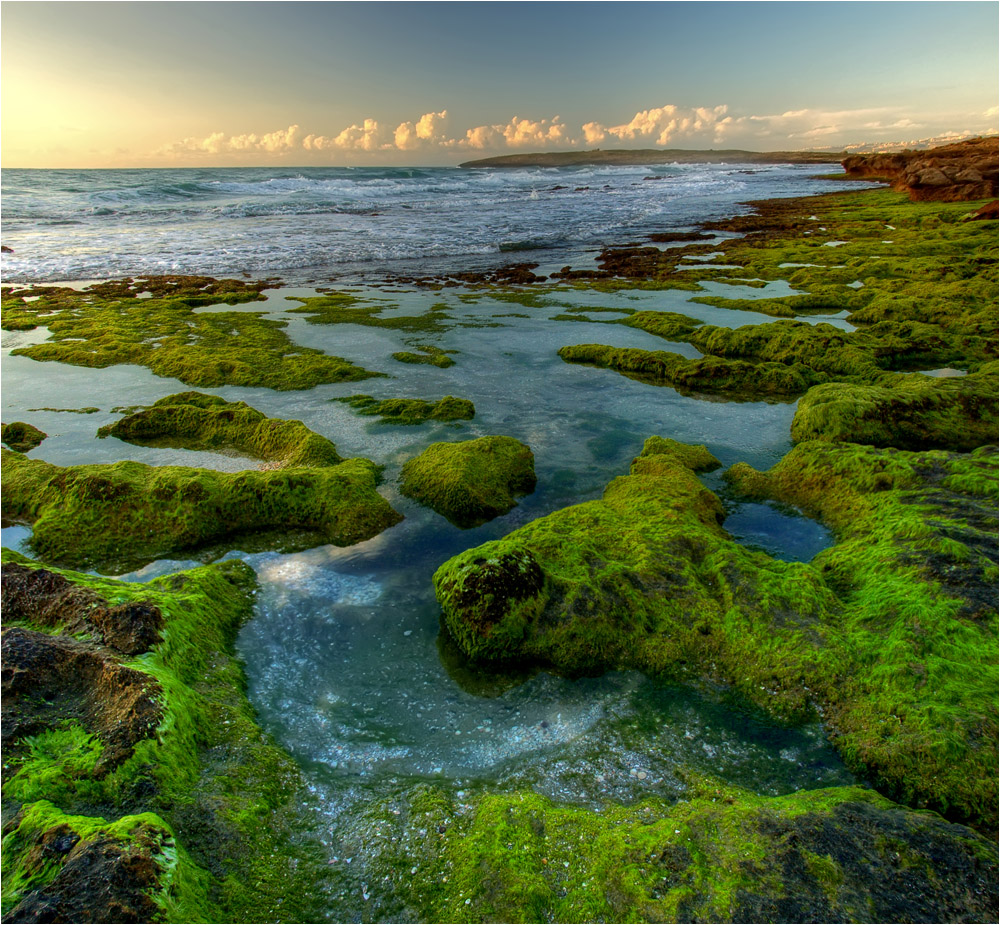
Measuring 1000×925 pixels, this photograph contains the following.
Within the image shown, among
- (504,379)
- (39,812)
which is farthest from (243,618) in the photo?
(504,379)

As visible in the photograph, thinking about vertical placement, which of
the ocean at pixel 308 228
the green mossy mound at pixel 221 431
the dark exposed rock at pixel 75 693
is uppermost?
the ocean at pixel 308 228

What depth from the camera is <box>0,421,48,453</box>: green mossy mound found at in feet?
29.6

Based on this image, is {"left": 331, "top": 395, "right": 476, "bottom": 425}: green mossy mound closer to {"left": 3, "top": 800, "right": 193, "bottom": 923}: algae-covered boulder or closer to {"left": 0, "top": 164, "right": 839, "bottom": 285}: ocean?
{"left": 3, "top": 800, "right": 193, "bottom": 923}: algae-covered boulder

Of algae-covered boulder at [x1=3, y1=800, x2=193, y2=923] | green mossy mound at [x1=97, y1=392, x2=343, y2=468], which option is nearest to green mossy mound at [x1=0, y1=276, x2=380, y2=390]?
green mossy mound at [x1=97, y1=392, x2=343, y2=468]

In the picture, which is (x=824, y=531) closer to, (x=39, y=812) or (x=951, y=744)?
(x=951, y=744)

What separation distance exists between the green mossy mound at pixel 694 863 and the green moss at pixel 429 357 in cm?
1062

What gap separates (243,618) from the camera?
561 cm

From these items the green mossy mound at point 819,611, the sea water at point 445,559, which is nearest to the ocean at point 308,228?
the sea water at point 445,559

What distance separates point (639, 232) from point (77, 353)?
29.8m

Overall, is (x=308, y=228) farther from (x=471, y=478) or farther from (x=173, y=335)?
(x=471, y=478)

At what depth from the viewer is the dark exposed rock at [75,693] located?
3609 mm

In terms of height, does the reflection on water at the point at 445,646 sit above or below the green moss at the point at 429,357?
below

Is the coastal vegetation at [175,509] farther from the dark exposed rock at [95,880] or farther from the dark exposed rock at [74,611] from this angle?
the dark exposed rock at [95,880]

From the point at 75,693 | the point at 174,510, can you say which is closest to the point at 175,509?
the point at 174,510
